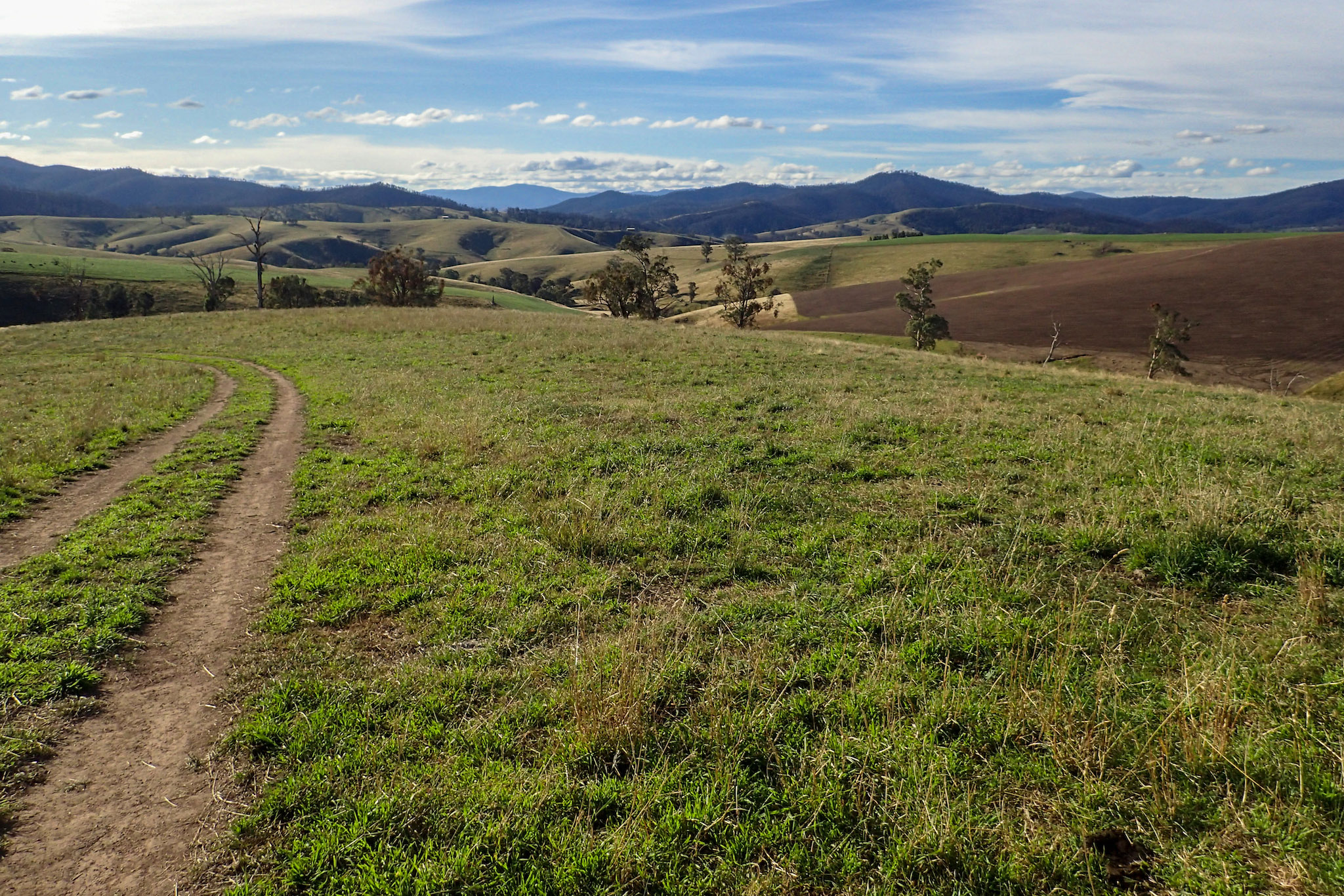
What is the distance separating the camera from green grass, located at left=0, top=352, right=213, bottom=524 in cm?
1316

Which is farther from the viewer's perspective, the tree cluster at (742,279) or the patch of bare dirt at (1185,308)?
the tree cluster at (742,279)

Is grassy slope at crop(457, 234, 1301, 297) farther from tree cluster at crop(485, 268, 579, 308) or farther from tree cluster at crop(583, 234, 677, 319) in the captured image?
tree cluster at crop(583, 234, 677, 319)

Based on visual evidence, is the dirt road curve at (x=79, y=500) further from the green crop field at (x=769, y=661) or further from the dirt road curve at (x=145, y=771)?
the dirt road curve at (x=145, y=771)

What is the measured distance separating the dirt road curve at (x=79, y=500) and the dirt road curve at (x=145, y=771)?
3055mm

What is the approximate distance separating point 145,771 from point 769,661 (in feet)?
17.6

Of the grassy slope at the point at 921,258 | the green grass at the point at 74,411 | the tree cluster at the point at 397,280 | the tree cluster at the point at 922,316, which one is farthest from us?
Result: the grassy slope at the point at 921,258

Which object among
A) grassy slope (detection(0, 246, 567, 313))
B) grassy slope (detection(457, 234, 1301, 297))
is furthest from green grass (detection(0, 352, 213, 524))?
grassy slope (detection(457, 234, 1301, 297))

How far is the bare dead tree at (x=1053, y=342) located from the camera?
7061 centimetres

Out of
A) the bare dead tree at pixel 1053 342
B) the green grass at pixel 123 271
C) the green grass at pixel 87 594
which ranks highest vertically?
the green grass at pixel 123 271

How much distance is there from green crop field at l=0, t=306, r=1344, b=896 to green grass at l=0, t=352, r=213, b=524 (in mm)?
898

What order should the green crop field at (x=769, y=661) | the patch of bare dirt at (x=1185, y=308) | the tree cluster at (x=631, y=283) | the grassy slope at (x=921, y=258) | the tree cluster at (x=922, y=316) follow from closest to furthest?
the green crop field at (x=769, y=661) < the patch of bare dirt at (x=1185, y=308) < the tree cluster at (x=922, y=316) < the tree cluster at (x=631, y=283) < the grassy slope at (x=921, y=258)

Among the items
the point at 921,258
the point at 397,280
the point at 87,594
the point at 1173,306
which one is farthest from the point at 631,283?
the point at 921,258

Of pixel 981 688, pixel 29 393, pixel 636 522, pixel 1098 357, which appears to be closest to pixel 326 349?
pixel 29 393

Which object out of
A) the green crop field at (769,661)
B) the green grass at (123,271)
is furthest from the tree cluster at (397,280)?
the green crop field at (769,661)
